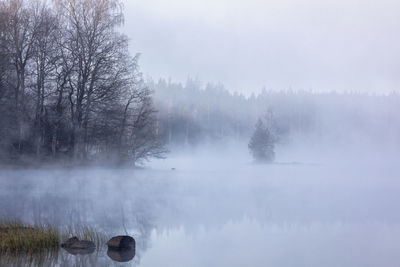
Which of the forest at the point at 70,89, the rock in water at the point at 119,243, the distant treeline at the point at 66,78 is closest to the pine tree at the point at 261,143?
the forest at the point at 70,89

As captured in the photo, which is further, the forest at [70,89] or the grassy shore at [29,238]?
the forest at [70,89]

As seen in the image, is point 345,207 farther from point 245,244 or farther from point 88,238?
point 88,238

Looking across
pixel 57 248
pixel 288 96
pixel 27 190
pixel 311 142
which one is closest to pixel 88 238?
pixel 57 248

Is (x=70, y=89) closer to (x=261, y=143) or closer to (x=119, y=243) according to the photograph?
(x=119, y=243)

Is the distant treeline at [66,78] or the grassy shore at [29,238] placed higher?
the distant treeline at [66,78]

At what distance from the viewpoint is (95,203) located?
19.8 metres

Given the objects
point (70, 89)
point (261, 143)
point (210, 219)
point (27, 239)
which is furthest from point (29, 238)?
point (261, 143)

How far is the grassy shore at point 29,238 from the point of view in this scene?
10.7 metres

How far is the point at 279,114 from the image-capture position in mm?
111375

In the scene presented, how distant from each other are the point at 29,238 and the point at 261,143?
51381 millimetres

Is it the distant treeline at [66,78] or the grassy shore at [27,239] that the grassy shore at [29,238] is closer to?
the grassy shore at [27,239]

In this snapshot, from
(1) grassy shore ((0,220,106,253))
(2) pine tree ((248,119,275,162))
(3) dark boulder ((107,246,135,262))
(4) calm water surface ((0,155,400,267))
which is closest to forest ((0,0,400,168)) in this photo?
(4) calm water surface ((0,155,400,267))

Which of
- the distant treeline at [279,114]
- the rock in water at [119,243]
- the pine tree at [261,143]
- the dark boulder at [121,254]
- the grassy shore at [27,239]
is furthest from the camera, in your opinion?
the distant treeline at [279,114]

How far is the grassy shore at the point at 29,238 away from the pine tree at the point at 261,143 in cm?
4917
